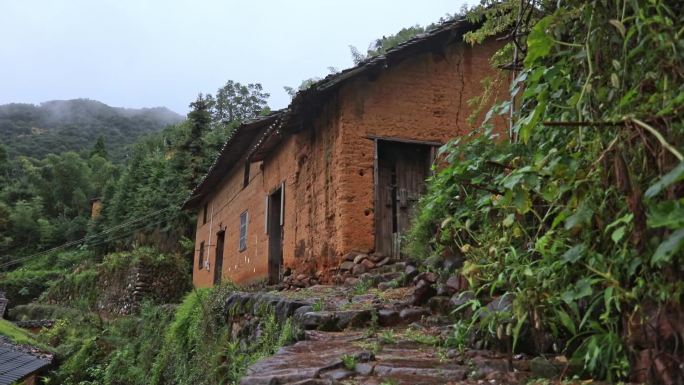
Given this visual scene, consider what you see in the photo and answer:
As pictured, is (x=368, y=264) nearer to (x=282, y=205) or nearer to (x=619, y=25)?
(x=282, y=205)

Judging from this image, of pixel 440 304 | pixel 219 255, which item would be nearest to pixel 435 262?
pixel 440 304

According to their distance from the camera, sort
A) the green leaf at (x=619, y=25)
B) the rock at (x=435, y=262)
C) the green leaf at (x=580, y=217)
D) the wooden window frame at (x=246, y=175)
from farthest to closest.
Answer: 1. the wooden window frame at (x=246, y=175)
2. the rock at (x=435, y=262)
3. the green leaf at (x=580, y=217)
4. the green leaf at (x=619, y=25)

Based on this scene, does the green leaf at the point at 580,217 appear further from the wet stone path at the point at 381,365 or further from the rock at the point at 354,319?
the rock at the point at 354,319

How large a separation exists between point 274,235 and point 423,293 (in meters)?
7.45

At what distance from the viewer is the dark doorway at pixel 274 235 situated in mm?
11977

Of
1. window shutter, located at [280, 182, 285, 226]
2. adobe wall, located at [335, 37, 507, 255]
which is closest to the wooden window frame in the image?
window shutter, located at [280, 182, 285, 226]

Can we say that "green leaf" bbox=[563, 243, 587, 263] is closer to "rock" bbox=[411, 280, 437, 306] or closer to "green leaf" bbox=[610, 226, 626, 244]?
"green leaf" bbox=[610, 226, 626, 244]

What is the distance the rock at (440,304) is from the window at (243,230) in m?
9.22

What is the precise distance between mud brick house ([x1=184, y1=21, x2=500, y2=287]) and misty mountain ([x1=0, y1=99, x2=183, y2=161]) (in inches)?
2068

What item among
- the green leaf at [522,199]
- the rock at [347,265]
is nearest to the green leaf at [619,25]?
the green leaf at [522,199]

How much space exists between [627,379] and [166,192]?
23.6 metres

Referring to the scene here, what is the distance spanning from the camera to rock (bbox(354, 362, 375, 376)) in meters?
3.47

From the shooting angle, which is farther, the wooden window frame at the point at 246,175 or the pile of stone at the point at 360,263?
the wooden window frame at the point at 246,175

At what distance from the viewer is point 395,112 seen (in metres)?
9.31
